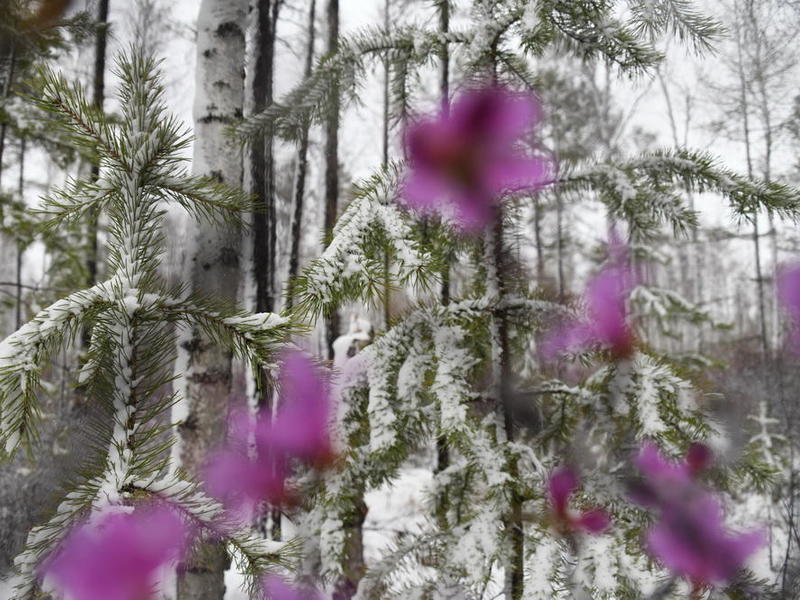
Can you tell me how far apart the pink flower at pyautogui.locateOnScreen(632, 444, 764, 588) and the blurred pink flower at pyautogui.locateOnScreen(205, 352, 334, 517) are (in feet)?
3.27

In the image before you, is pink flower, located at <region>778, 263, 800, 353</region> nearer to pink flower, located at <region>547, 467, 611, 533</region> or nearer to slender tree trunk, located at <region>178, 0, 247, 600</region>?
pink flower, located at <region>547, 467, 611, 533</region>

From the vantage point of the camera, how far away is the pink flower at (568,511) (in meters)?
1.43

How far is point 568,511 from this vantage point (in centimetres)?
147

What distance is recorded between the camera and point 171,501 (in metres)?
0.87

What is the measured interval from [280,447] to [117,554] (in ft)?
4.96

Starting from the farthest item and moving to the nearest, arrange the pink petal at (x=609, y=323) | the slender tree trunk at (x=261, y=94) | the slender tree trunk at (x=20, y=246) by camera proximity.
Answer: the slender tree trunk at (x=20, y=246)
the slender tree trunk at (x=261, y=94)
the pink petal at (x=609, y=323)

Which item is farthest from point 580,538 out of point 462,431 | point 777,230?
point 777,230

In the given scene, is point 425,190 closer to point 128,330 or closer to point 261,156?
point 128,330

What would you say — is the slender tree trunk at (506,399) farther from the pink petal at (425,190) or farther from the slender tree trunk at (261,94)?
the slender tree trunk at (261,94)

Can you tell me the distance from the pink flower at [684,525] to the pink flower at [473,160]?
88cm

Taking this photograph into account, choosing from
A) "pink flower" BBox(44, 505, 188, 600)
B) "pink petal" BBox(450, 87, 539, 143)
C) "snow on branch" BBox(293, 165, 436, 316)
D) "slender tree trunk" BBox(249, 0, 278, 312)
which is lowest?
"pink flower" BBox(44, 505, 188, 600)

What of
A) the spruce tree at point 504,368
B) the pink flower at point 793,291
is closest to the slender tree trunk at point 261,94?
the spruce tree at point 504,368

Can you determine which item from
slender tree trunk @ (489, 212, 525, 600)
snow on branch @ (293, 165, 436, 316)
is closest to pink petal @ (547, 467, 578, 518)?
slender tree trunk @ (489, 212, 525, 600)

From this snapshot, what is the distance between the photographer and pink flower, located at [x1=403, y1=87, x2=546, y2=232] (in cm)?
153
